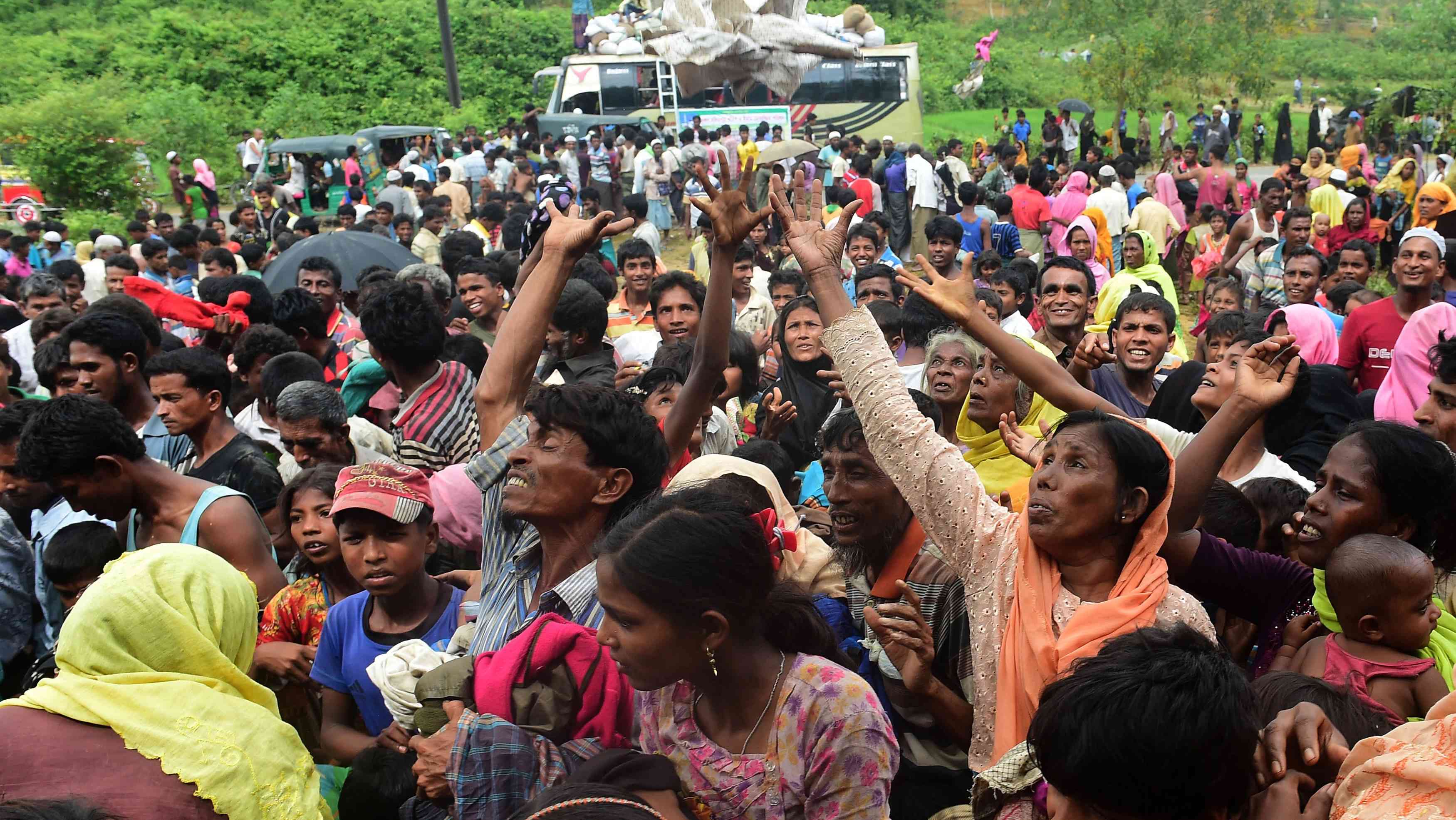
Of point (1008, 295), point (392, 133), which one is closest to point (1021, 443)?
point (1008, 295)

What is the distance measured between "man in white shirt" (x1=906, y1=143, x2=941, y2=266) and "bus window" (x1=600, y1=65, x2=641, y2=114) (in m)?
10.8

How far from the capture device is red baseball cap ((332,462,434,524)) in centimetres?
282

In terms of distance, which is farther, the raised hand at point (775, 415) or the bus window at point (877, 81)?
the bus window at point (877, 81)

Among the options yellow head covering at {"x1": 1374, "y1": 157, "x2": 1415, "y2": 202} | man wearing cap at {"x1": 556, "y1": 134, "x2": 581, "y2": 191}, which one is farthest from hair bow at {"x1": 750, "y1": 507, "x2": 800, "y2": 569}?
man wearing cap at {"x1": 556, "y1": 134, "x2": 581, "y2": 191}

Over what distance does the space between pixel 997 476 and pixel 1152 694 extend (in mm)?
2253

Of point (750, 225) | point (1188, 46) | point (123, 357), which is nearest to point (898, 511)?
point (750, 225)

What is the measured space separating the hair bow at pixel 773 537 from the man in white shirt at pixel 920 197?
36.2ft

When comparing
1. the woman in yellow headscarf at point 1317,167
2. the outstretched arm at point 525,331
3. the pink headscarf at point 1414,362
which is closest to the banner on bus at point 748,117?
the woman in yellow headscarf at point 1317,167

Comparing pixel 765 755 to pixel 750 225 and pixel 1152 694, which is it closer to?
pixel 1152 694

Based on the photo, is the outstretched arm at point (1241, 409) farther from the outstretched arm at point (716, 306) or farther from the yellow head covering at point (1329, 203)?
the yellow head covering at point (1329, 203)

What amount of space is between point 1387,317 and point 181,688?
5278mm

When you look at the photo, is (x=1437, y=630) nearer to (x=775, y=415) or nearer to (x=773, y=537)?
(x=773, y=537)

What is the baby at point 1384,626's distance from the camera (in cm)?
235

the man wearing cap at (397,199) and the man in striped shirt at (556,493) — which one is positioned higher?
the man in striped shirt at (556,493)
